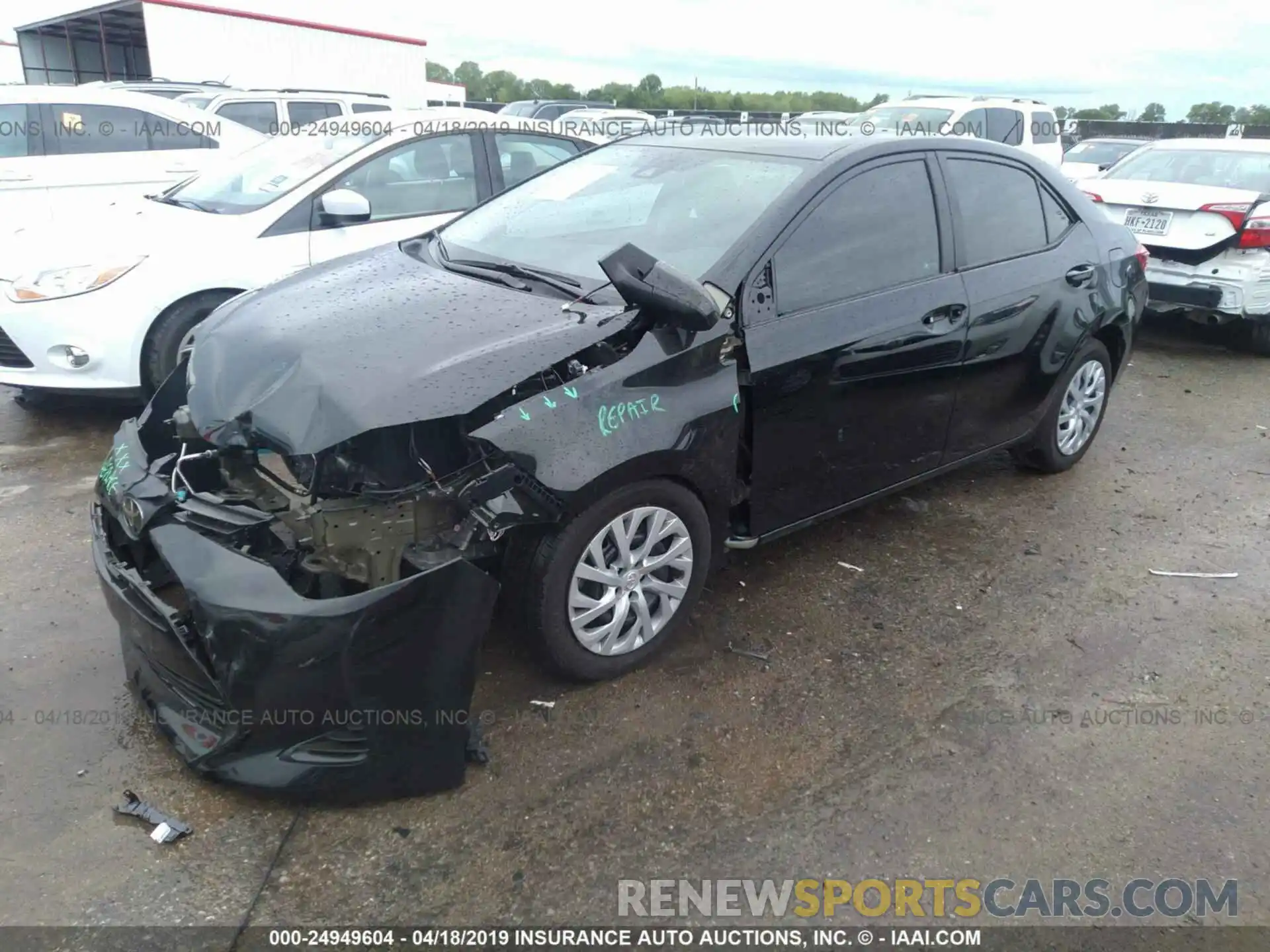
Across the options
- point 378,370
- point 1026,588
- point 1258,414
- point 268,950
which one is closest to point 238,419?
point 378,370

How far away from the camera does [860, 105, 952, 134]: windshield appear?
1173 cm

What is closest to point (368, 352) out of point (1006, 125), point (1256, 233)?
point (1256, 233)

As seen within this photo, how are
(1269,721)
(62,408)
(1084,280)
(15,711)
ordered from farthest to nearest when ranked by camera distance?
(62,408), (1084,280), (1269,721), (15,711)

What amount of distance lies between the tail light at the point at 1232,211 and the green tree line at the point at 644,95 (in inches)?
493

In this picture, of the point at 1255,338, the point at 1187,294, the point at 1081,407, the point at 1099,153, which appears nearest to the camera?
the point at 1081,407

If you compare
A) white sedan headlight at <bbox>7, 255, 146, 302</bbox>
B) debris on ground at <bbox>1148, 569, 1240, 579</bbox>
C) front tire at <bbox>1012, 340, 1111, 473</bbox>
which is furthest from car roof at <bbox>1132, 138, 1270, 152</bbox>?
white sedan headlight at <bbox>7, 255, 146, 302</bbox>

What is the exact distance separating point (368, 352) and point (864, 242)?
6.20 feet

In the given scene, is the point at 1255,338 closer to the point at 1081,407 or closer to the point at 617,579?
the point at 1081,407

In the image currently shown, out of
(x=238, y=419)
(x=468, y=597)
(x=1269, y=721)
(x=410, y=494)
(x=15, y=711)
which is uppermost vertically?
(x=238, y=419)

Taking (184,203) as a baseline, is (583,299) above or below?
below

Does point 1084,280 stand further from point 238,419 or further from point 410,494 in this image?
point 238,419

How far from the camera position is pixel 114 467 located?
304 cm

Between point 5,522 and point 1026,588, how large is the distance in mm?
4410

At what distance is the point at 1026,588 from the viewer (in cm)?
387
